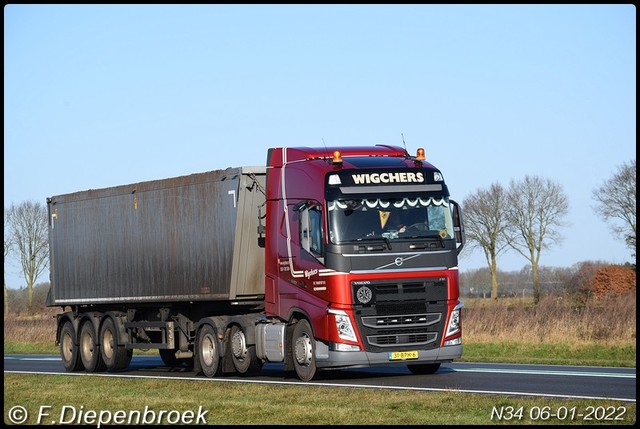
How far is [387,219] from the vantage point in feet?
70.0

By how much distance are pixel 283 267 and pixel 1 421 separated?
24.1ft

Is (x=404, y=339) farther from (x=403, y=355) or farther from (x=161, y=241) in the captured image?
(x=161, y=241)

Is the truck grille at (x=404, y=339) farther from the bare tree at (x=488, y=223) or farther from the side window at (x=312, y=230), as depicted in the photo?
the bare tree at (x=488, y=223)

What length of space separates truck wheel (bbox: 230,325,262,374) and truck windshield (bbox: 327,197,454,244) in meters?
3.61

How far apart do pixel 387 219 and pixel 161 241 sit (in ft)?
22.1

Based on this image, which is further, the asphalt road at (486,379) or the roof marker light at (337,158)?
the roof marker light at (337,158)

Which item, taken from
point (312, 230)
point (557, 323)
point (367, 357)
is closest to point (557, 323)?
point (557, 323)

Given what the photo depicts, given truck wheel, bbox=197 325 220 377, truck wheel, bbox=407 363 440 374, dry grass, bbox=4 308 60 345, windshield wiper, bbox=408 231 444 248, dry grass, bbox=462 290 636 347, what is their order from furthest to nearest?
dry grass, bbox=4 308 60 345, dry grass, bbox=462 290 636 347, truck wheel, bbox=197 325 220 377, truck wheel, bbox=407 363 440 374, windshield wiper, bbox=408 231 444 248

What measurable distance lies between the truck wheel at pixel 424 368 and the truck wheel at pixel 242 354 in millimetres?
2946

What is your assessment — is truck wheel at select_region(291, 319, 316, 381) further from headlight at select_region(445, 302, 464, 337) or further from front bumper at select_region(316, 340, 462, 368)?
headlight at select_region(445, 302, 464, 337)

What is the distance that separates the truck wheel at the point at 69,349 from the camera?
29.1m

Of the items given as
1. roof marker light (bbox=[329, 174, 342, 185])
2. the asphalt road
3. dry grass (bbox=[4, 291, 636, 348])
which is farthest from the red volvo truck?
dry grass (bbox=[4, 291, 636, 348])

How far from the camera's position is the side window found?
21.3m

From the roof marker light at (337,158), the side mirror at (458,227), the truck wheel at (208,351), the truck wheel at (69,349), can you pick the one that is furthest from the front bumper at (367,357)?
the truck wheel at (69,349)
